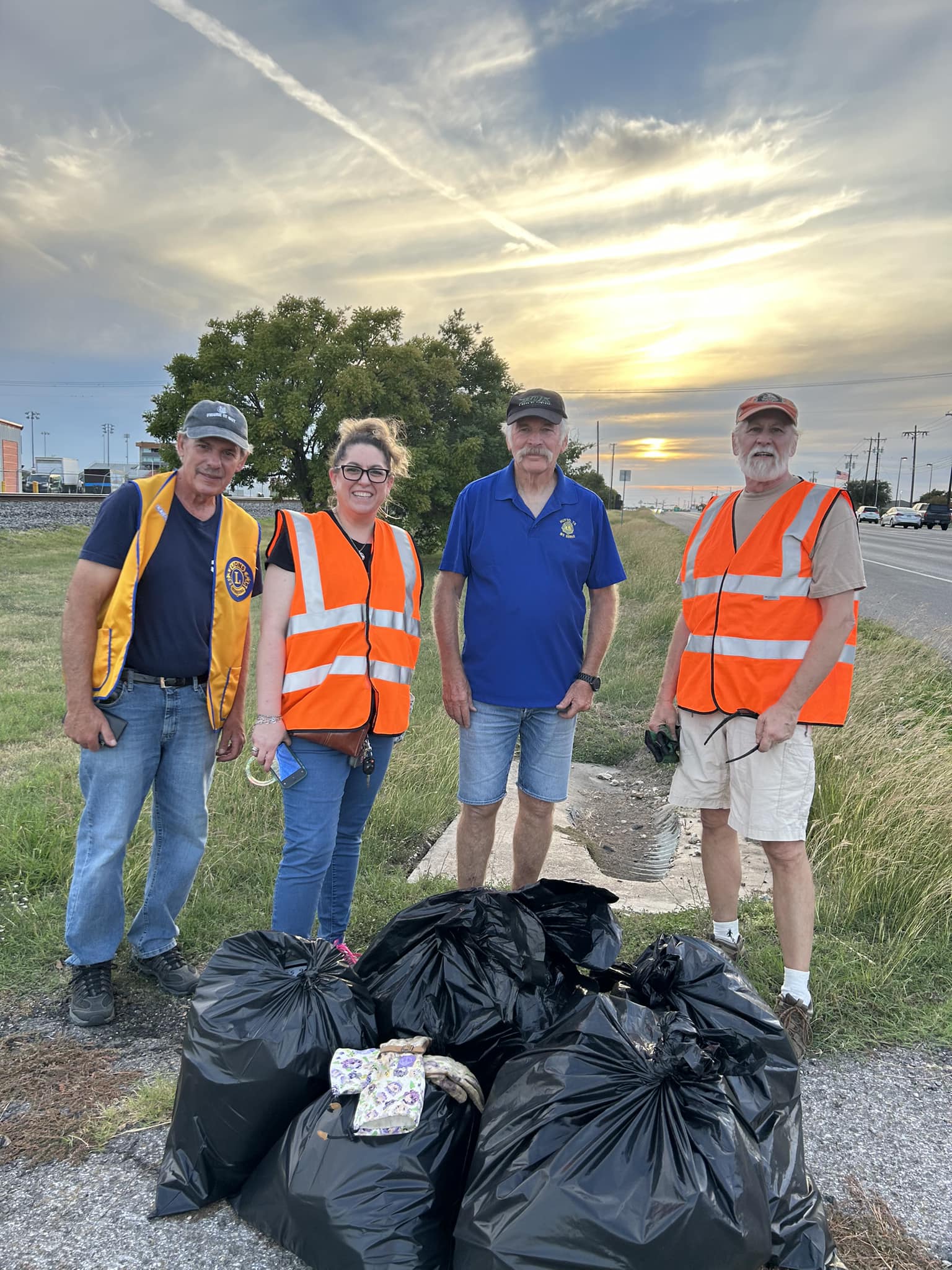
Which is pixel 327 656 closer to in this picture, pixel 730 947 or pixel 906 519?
pixel 730 947

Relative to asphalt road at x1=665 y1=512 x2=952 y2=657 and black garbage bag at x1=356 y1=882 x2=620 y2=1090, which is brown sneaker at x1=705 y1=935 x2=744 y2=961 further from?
asphalt road at x1=665 y1=512 x2=952 y2=657

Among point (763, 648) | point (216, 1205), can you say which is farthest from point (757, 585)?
point (216, 1205)

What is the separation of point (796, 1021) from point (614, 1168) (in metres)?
1.41

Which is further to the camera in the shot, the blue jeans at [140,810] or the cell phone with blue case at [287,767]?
the blue jeans at [140,810]

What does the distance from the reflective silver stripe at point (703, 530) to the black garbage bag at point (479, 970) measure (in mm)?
1326

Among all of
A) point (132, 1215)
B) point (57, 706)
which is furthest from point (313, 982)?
point (57, 706)

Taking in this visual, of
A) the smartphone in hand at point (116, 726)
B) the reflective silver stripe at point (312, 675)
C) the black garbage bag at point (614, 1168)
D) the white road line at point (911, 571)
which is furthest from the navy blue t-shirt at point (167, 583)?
the white road line at point (911, 571)

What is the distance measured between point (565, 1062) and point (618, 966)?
0.66 metres

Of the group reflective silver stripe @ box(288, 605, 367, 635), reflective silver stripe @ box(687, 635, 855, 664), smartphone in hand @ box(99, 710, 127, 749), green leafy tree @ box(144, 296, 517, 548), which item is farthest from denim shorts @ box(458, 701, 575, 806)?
green leafy tree @ box(144, 296, 517, 548)

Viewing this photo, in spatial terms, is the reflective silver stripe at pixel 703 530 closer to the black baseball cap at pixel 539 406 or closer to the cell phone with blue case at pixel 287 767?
the black baseball cap at pixel 539 406

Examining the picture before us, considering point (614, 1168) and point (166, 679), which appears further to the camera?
point (166, 679)

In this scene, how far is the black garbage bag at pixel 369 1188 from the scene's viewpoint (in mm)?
1636

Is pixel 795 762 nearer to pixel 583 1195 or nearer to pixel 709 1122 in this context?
pixel 709 1122

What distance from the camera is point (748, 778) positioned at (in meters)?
2.78
